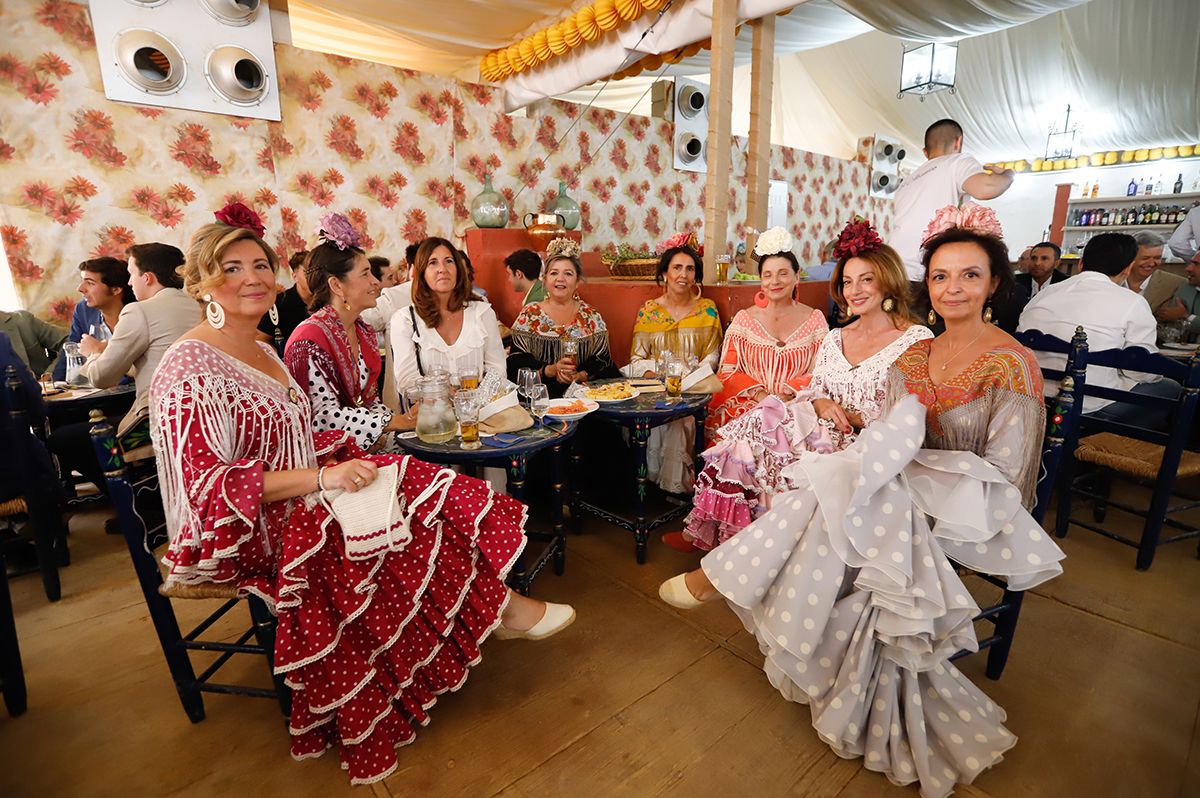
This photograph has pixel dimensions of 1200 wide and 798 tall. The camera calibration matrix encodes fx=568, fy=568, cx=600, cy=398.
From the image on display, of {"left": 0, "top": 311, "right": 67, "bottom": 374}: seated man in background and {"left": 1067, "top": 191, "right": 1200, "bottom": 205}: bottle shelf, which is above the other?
{"left": 1067, "top": 191, "right": 1200, "bottom": 205}: bottle shelf

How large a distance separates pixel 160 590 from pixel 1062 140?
1071cm

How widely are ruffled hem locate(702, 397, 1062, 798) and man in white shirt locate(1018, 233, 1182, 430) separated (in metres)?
1.91

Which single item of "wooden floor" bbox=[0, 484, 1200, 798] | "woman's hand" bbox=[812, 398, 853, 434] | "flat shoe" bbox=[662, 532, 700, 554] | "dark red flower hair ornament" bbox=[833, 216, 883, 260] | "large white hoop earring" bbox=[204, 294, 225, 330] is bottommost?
→ "wooden floor" bbox=[0, 484, 1200, 798]

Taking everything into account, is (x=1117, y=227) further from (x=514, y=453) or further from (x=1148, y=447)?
(x=514, y=453)

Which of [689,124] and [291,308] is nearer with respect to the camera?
[291,308]

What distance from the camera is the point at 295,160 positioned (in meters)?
4.80

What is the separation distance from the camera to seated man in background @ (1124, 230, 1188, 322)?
416 cm

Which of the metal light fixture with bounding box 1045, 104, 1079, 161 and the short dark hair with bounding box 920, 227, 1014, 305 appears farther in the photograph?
the metal light fixture with bounding box 1045, 104, 1079, 161

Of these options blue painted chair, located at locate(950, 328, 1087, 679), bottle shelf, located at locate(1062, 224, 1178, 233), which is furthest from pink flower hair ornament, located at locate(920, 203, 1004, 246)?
bottle shelf, located at locate(1062, 224, 1178, 233)

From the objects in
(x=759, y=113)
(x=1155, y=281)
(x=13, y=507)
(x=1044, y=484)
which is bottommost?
(x=13, y=507)

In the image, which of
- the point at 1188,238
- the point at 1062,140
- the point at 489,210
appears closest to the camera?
the point at 489,210

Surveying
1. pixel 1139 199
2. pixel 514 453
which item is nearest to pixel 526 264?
pixel 514 453

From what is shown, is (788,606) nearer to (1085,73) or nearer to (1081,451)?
(1081,451)

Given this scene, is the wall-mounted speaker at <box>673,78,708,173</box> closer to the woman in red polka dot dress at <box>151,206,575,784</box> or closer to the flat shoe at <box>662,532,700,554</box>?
the flat shoe at <box>662,532,700,554</box>
